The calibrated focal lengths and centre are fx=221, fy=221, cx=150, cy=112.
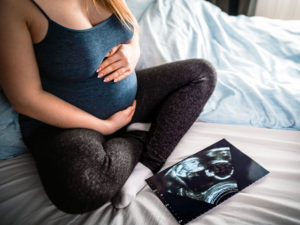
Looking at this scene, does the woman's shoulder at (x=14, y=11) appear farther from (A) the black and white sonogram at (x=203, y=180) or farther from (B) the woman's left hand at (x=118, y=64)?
(A) the black and white sonogram at (x=203, y=180)

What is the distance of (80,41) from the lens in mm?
605

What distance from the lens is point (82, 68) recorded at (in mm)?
637

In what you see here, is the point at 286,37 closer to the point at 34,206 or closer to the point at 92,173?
the point at 92,173

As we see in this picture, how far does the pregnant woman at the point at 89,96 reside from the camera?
21.9 inches

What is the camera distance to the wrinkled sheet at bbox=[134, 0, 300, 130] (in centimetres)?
84

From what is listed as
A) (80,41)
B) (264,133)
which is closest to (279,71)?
(264,133)

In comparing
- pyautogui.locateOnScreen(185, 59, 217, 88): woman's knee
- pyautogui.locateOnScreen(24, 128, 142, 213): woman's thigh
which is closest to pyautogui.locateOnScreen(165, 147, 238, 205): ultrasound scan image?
pyautogui.locateOnScreen(24, 128, 142, 213): woman's thigh

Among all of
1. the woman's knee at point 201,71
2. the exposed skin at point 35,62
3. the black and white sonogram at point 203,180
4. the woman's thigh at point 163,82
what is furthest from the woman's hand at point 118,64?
the black and white sonogram at point 203,180

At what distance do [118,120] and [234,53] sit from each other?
28.5 inches

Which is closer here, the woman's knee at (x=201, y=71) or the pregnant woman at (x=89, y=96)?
the pregnant woman at (x=89, y=96)

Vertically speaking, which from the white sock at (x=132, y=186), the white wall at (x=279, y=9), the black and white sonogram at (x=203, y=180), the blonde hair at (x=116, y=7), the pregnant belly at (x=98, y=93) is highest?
the blonde hair at (x=116, y=7)

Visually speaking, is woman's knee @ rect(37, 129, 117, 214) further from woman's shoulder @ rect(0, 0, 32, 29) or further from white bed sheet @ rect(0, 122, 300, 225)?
woman's shoulder @ rect(0, 0, 32, 29)

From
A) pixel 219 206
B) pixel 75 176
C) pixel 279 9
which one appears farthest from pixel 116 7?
pixel 279 9

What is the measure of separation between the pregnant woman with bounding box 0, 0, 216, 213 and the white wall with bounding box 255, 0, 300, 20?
1289 mm
